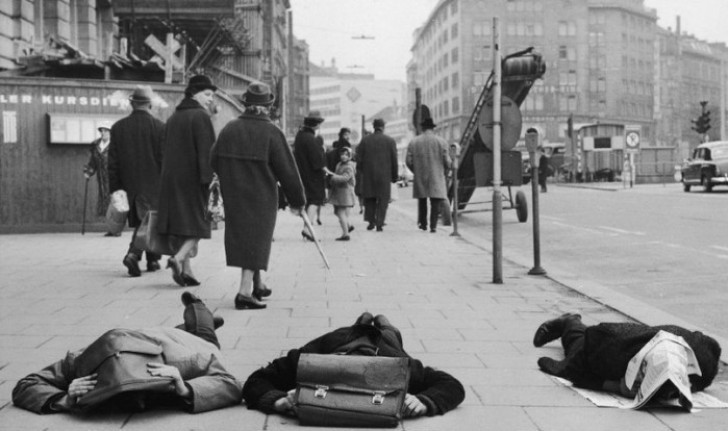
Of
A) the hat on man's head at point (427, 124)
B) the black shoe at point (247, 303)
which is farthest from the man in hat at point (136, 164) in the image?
the hat on man's head at point (427, 124)

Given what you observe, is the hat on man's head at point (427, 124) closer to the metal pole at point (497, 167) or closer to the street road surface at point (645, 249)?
the street road surface at point (645, 249)

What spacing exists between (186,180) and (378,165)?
862 cm

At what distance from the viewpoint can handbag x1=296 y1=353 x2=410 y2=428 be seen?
4062 mm

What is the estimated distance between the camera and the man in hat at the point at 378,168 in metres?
17.5

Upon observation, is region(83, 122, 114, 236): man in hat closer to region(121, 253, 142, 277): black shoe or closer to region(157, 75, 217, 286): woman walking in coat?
region(121, 253, 142, 277): black shoe

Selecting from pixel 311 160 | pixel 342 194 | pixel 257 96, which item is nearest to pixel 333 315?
pixel 257 96

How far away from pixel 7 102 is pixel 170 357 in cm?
1287

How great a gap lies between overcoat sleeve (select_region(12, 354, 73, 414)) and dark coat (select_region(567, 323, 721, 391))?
2.54 m

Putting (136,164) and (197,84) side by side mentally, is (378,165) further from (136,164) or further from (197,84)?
(197,84)

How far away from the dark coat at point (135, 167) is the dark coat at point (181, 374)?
584cm

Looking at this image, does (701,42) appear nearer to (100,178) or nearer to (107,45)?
(107,45)

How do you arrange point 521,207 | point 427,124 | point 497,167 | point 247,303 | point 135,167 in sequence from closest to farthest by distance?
point 247,303
point 497,167
point 135,167
point 427,124
point 521,207

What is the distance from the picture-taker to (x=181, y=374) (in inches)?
176

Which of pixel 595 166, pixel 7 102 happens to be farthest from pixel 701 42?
pixel 7 102
